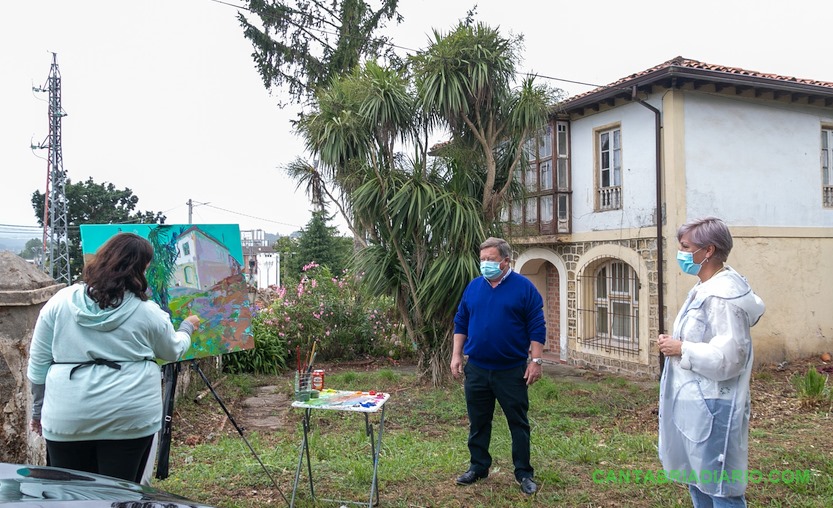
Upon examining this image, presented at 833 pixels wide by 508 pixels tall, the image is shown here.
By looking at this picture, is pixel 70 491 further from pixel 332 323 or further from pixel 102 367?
pixel 332 323

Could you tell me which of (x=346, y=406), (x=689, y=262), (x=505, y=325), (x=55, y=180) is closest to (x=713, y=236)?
(x=689, y=262)

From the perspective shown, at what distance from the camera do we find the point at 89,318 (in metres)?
2.92

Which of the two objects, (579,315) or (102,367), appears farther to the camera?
(579,315)

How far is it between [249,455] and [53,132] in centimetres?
1808

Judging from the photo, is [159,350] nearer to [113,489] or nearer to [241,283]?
[113,489]

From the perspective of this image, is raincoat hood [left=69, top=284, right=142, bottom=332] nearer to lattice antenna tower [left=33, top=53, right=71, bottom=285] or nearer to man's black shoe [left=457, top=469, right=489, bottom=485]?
man's black shoe [left=457, top=469, right=489, bottom=485]

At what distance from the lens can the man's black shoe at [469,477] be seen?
4.73 m

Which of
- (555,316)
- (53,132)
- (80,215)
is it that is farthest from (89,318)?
(80,215)

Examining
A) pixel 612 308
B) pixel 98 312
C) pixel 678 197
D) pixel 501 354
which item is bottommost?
pixel 612 308

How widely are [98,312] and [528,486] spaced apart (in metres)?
3.13

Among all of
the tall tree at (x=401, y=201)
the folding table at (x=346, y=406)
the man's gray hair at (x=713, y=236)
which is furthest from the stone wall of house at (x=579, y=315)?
the man's gray hair at (x=713, y=236)

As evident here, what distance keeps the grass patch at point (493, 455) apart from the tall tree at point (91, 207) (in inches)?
779

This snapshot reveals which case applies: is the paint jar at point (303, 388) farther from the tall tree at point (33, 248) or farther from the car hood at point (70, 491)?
the tall tree at point (33, 248)

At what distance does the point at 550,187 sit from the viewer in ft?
44.4
